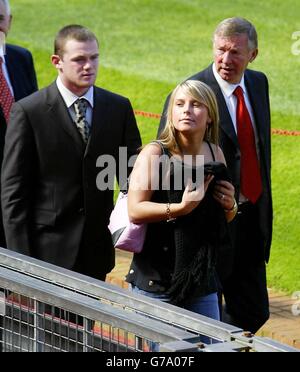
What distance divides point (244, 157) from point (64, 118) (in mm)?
1218

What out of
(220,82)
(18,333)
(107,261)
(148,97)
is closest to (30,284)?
(18,333)

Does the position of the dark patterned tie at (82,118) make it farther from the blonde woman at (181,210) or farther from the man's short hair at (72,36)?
the blonde woman at (181,210)

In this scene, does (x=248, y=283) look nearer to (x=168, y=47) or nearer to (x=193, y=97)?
(x=193, y=97)

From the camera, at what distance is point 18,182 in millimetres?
6395

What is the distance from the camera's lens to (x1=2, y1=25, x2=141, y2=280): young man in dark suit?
254 inches

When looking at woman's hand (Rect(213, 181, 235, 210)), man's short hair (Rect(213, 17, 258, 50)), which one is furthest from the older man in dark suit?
woman's hand (Rect(213, 181, 235, 210))

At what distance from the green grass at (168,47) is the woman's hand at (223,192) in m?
4.24

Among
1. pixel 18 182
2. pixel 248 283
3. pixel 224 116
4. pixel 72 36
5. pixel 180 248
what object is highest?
pixel 72 36

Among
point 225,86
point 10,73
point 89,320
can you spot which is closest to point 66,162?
Result: point 225,86

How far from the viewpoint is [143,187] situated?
5703 mm

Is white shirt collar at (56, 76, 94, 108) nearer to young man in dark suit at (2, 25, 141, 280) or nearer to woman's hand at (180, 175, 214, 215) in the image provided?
young man in dark suit at (2, 25, 141, 280)

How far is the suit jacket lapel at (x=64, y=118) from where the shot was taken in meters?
6.54

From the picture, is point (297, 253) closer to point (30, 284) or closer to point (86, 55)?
point (86, 55)
